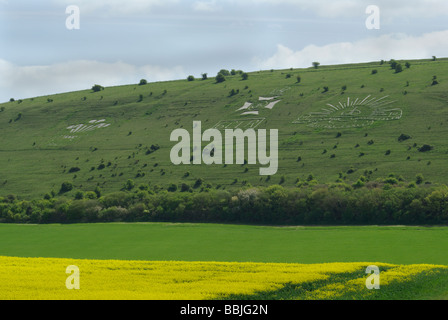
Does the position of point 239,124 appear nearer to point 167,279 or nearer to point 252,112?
point 252,112

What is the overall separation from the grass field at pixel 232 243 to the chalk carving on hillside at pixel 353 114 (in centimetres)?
6369

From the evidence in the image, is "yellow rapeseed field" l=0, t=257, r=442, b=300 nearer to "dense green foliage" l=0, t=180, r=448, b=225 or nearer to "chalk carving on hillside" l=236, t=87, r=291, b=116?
"dense green foliage" l=0, t=180, r=448, b=225

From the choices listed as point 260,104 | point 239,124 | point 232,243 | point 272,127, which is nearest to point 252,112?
point 260,104

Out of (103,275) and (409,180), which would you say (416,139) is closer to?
(409,180)

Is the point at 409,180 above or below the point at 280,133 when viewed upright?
below

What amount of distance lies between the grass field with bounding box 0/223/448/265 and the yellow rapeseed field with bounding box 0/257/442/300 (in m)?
14.7

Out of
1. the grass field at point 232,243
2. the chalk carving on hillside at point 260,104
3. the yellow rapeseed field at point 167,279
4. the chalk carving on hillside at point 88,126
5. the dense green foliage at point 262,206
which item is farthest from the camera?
the chalk carving on hillside at point 88,126

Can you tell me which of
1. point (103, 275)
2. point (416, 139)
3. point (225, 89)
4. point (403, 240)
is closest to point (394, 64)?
point (225, 89)

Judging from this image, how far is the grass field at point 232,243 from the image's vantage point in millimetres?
67938

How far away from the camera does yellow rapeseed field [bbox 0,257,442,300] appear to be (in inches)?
1565

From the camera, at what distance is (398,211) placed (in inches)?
3632

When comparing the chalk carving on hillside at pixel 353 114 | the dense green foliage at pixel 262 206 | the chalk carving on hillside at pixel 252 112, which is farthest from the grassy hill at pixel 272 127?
the dense green foliage at pixel 262 206

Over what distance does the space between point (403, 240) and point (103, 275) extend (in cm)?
4328

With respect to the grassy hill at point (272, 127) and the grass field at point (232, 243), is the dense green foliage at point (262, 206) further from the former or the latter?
the grassy hill at point (272, 127)
